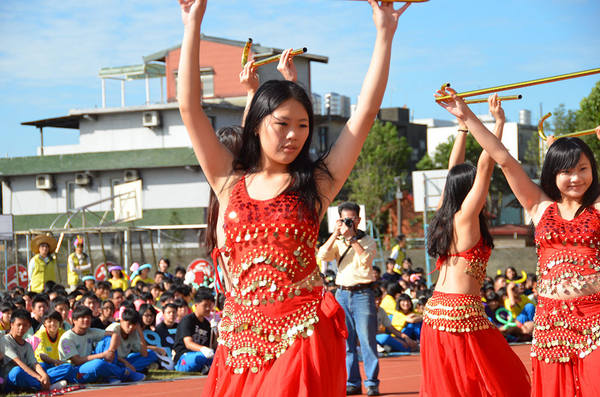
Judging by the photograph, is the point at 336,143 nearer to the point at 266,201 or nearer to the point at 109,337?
the point at 266,201

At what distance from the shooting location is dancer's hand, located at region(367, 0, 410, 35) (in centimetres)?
299

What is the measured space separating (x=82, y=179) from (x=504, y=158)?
3289 centimetres

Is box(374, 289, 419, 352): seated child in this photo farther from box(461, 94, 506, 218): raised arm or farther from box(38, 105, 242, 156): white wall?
box(38, 105, 242, 156): white wall

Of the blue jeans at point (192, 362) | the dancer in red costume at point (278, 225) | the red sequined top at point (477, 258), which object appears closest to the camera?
the dancer in red costume at point (278, 225)

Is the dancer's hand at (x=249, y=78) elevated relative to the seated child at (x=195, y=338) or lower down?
elevated

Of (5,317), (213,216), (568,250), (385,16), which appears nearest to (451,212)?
(568,250)

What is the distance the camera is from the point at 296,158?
3041 millimetres

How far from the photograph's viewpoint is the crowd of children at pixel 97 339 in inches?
345

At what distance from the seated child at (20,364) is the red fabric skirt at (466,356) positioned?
534 centimetres

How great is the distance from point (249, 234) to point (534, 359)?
223 cm

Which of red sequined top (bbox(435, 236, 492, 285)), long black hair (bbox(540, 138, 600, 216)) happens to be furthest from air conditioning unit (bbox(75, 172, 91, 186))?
long black hair (bbox(540, 138, 600, 216))

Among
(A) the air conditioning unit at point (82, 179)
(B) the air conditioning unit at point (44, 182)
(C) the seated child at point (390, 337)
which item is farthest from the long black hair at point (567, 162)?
(B) the air conditioning unit at point (44, 182)

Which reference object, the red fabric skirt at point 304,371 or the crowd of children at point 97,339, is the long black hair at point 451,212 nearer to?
the red fabric skirt at point 304,371

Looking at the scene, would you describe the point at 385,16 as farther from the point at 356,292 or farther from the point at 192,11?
the point at 356,292
